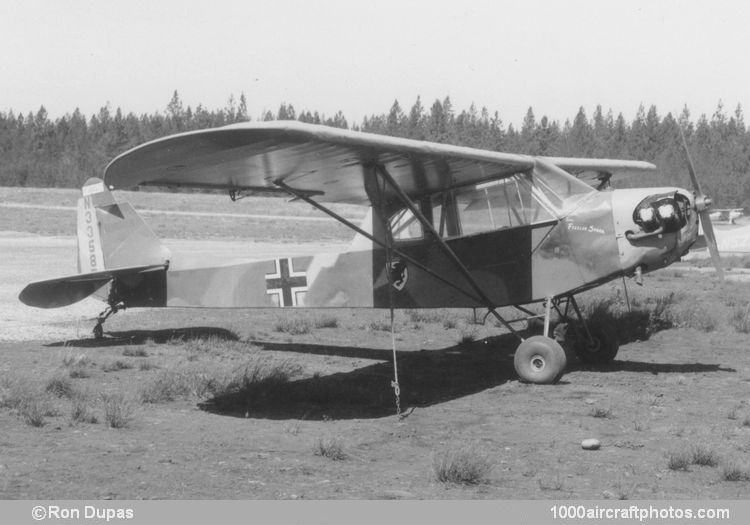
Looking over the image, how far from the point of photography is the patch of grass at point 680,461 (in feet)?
18.2

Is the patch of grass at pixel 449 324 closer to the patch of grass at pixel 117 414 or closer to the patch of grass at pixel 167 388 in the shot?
the patch of grass at pixel 167 388

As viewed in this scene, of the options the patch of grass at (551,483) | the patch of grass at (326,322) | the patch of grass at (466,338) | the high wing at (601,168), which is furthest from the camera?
the patch of grass at (326,322)

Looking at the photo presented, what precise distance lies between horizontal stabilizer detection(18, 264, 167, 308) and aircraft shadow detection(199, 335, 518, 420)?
2.27m

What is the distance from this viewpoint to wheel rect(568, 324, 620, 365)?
1012cm

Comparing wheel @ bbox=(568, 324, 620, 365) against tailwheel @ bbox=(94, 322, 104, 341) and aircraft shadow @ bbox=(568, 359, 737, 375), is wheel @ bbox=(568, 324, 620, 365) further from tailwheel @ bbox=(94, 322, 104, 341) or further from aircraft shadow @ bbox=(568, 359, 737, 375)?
tailwheel @ bbox=(94, 322, 104, 341)

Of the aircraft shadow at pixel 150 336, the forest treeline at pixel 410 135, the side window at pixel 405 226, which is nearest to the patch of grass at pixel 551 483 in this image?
the side window at pixel 405 226

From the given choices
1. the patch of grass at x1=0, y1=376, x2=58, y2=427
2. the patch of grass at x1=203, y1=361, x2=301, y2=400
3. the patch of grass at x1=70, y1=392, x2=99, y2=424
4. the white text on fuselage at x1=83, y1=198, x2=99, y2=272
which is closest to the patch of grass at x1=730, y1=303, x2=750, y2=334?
the patch of grass at x1=203, y1=361, x2=301, y2=400

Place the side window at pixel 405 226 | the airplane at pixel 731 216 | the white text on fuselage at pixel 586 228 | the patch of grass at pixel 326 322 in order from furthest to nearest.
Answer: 1. the airplane at pixel 731 216
2. the patch of grass at pixel 326 322
3. the side window at pixel 405 226
4. the white text on fuselage at pixel 586 228

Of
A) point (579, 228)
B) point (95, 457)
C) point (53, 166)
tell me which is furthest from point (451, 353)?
point (53, 166)

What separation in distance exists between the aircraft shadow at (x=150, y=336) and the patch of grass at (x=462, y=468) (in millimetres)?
6970

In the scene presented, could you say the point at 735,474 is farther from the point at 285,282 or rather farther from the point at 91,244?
the point at 91,244

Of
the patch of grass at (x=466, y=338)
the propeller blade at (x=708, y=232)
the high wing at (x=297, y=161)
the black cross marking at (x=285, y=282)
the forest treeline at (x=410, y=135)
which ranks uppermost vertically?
the forest treeline at (x=410, y=135)

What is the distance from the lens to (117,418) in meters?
6.77
